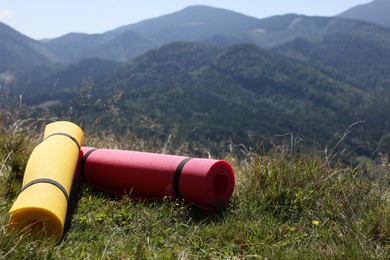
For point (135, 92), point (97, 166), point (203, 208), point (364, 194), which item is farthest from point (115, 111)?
point (135, 92)

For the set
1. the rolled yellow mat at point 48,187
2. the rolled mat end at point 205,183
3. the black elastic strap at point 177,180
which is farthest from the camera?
the black elastic strap at point 177,180

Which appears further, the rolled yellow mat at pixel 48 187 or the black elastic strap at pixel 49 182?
the black elastic strap at pixel 49 182

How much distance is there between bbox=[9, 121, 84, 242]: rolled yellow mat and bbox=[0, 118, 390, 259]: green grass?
120 mm

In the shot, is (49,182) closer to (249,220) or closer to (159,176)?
(159,176)

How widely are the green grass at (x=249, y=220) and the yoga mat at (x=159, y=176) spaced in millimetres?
138

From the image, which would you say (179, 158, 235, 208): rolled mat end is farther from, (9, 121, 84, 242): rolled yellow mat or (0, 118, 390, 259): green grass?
(9, 121, 84, 242): rolled yellow mat

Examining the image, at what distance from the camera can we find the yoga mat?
3877 millimetres

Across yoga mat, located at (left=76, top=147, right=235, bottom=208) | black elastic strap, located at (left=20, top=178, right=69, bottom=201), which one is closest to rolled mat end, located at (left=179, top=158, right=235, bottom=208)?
yoga mat, located at (left=76, top=147, right=235, bottom=208)

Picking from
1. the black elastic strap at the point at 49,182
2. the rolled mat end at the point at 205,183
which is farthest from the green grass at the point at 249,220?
the black elastic strap at the point at 49,182

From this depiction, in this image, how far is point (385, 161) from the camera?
14.0 ft

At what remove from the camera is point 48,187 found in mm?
3258

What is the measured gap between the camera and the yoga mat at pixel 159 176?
12.7 ft

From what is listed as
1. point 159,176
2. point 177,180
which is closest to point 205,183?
point 177,180

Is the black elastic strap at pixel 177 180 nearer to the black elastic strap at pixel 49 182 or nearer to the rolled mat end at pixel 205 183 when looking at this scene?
the rolled mat end at pixel 205 183
